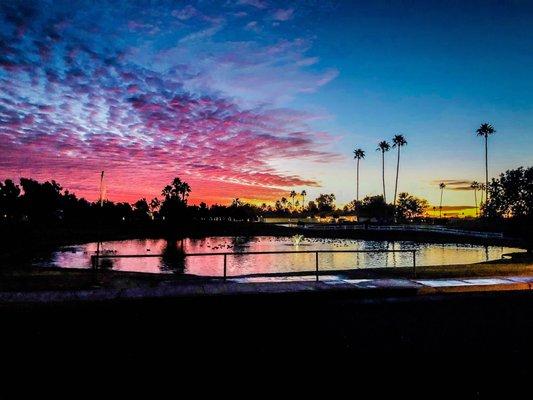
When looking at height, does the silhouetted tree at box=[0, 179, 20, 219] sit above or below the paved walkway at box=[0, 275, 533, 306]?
above

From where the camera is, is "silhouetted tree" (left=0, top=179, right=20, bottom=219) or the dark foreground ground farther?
"silhouetted tree" (left=0, top=179, right=20, bottom=219)

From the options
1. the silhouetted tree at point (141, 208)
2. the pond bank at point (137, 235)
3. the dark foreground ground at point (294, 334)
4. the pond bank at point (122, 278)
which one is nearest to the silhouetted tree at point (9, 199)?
the pond bank at point (137, 235)

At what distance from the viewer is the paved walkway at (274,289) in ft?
33.6

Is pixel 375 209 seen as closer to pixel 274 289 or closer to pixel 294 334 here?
pixel 274 289

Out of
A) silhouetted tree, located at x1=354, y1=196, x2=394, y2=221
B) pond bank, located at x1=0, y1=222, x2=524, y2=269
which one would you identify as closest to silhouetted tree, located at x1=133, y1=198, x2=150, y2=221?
pond bank, located at x1=0, y1=222, x2=524, y2=269

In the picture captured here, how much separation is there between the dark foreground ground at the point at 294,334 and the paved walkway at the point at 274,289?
0.49 meters

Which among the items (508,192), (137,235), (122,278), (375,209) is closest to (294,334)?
(122,278)

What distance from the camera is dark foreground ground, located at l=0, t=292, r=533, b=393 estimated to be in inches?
241

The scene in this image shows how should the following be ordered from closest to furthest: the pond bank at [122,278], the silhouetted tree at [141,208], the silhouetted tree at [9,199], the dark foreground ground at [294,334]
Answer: the dark foreground ground at [294,334] < the pond bank at [122,278] < the silhouetted tree at [9,199] < the silhouetted tree at [141,208]

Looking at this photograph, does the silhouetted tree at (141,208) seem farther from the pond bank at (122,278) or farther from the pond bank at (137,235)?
the pond bank at (122,278)

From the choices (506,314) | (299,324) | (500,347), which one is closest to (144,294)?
(299,324)

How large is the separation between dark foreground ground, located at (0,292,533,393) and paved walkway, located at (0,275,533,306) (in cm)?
49

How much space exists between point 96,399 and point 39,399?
72cm

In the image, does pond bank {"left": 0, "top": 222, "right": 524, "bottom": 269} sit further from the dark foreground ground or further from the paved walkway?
the dark foreground ground
